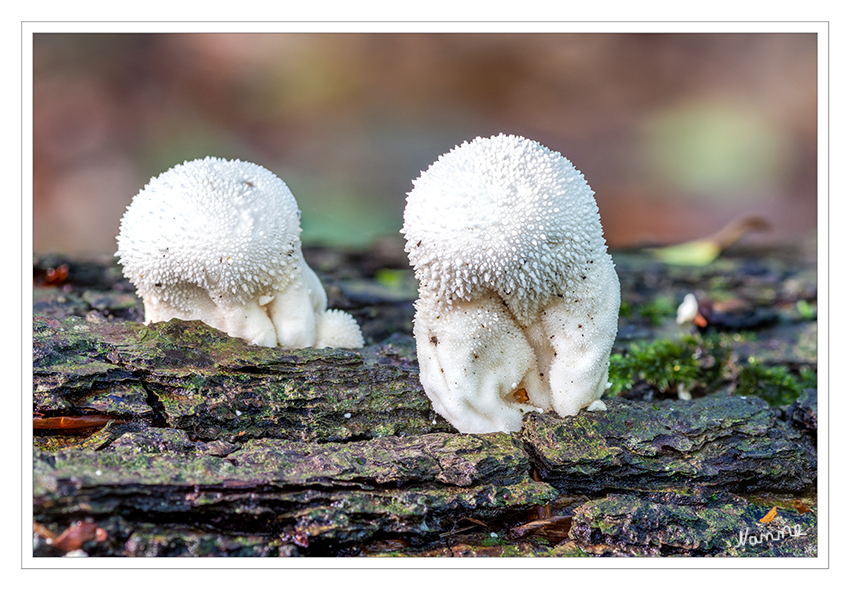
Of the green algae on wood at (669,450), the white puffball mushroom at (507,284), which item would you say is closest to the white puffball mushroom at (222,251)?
the white puffball mushroom at (507,284)

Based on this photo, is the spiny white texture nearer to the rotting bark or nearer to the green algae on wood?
the rotting bark

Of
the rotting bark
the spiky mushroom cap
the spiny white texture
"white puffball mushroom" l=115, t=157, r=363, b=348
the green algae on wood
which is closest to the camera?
the rotting bark

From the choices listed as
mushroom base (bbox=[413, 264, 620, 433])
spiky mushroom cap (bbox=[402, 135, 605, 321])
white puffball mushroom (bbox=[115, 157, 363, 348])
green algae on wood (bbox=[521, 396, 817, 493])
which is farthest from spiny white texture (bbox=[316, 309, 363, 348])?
green algae on wood (bbox=[521, 396, 817, 493])

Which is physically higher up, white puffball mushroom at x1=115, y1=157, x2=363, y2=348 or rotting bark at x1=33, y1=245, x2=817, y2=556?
white puffball mushroom at x1=115, y1=157, x2=363, y2=348

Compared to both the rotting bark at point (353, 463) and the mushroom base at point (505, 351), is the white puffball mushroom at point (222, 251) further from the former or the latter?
the mushroom base at point (505, 351)

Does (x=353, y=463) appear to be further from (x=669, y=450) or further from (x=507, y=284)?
(x=669, y=450)

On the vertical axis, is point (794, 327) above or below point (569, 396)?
above
